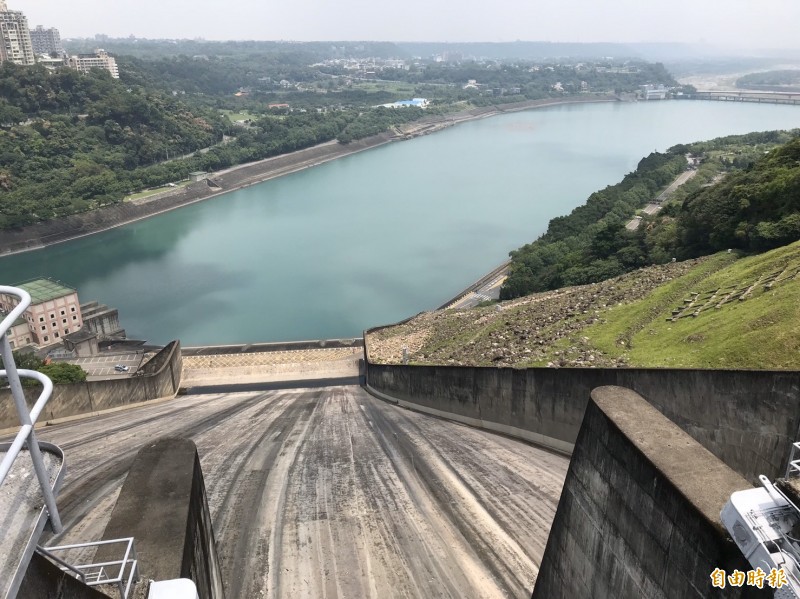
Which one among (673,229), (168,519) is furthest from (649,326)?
(673,229)

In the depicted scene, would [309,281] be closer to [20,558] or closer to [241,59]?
[20,558]

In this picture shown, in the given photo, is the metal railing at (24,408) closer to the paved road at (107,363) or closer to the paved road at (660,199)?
the paved road at (107,363)

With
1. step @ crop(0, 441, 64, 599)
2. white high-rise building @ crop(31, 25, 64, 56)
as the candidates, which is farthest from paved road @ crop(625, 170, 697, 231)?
white high-rise building @ crop(31, 25, 64, 56)

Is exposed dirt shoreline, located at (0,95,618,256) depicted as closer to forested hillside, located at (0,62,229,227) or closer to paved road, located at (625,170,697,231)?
forested hillside, located at (0,62,229,227)

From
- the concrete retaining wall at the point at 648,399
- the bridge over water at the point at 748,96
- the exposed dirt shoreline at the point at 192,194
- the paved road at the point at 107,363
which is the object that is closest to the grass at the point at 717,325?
the concrete retaining wall at the point at 648,399

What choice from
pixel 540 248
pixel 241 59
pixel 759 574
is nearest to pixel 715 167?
pixel 540 248

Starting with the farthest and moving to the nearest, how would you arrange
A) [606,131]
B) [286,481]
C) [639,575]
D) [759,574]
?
[606,131] < [286,481] < [639,575] < [759,574]

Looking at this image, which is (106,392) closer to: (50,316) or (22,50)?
(50,316)
